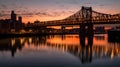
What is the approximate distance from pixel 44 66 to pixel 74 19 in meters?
79.6

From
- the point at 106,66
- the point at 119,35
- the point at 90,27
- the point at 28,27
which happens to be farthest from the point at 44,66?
the point at 28,27

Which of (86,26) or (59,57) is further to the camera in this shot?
(86,26)

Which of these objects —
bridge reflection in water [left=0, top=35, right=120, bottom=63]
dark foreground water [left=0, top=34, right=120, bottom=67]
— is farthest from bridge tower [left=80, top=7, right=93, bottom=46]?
dark foreground water [left=0, top=34, right=120, bottom=67]

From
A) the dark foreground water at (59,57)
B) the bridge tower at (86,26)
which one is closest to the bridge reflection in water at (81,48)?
the dark foreground water at (59,57)

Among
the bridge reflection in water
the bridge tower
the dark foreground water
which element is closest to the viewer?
the dark foreground water

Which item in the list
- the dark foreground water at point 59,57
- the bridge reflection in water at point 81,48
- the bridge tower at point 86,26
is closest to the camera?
the dark foreground water at point 59,57

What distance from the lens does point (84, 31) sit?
3356 inches

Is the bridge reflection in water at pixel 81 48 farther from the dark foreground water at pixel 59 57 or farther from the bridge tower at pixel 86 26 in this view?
the bridge tower at pixel 86 26

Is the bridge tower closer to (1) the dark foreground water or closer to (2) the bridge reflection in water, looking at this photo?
(2) the bridge reflection in water

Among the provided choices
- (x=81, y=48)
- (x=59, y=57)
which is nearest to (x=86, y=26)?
(x=81, y=48)

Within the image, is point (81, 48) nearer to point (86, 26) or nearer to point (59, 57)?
point (59, 57)

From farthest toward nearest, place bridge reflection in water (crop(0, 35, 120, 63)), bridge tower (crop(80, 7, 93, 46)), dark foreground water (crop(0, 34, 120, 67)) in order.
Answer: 1. bridge tower (crop(80, 7, 93, 46))
2. bridge reflection in water (crop(0, 35, 120, 63))
3. dark foreground water (crop(0, 34, 120, 67))

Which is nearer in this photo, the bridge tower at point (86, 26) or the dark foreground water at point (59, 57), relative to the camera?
the dark foreground water at point (59, 57)

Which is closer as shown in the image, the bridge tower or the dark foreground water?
the dark foreground water
